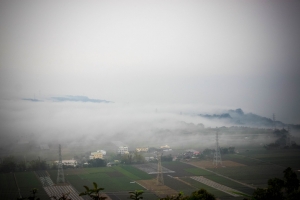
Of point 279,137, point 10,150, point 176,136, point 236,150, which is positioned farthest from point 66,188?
point 279,137

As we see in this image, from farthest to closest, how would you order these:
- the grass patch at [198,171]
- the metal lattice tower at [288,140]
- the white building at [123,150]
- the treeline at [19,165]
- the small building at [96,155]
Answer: the metal lattice tower at [288,140] → the white building at [123,150] → the small building at [96,155] → the grass patch at [198,171] → the treeline at [19,165]

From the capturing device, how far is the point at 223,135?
76.2ft

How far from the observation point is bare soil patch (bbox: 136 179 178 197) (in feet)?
43.6

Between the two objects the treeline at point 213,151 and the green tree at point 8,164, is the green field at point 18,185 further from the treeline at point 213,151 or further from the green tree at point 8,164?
the treeline at point 213,151

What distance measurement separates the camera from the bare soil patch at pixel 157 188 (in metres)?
13.3

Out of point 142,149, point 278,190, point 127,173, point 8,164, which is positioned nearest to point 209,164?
point 142,149

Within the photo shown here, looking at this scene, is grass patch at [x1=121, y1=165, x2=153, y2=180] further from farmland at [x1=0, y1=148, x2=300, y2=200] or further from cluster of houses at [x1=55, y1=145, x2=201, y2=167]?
cluster of houses at [x1=55, y1=145, x2=201, y2=167]

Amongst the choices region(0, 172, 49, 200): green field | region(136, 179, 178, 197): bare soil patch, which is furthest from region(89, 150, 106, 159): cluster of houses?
region(136, 179, 178, 197): bare soil patch

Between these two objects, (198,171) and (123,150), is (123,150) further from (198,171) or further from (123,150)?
(198,171)

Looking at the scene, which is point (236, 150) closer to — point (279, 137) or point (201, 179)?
point (279, 137)

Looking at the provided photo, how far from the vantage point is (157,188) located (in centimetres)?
1409

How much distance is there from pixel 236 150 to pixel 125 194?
10.2 m

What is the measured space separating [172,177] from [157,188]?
180cm

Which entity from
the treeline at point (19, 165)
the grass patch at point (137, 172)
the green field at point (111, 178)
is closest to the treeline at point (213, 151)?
the grass patch at point (137, 172)
